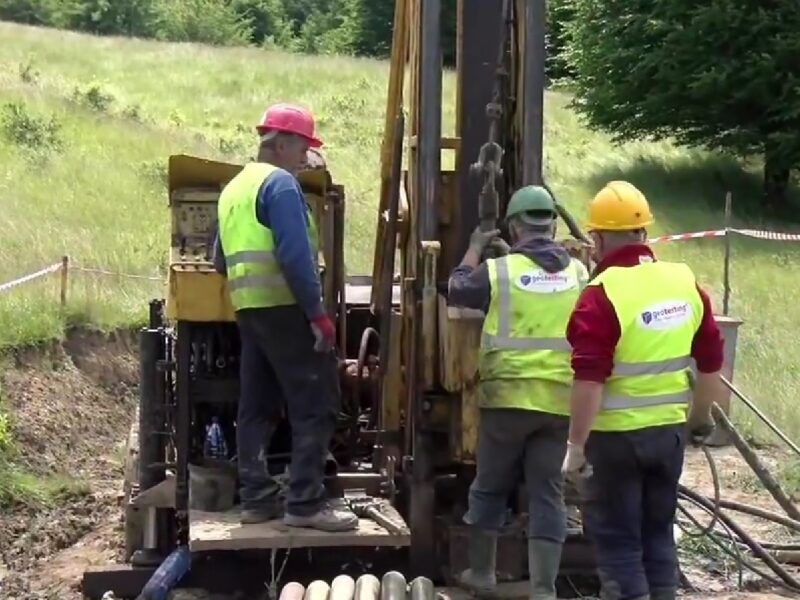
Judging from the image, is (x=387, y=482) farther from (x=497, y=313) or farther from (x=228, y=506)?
(x=497, y=313)

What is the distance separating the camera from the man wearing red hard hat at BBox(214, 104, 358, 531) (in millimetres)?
5934

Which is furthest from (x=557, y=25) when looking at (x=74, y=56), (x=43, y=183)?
(x=43, y=183)

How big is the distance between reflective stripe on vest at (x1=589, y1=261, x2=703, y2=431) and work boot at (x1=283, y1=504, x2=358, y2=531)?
4.40 feet

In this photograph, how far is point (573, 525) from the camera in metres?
6.55

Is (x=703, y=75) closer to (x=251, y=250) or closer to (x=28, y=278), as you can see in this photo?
(x=28, y=278)

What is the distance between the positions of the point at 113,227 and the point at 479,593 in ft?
33.9

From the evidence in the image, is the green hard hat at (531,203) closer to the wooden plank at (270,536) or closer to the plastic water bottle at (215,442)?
the wooden plank at (270,536)

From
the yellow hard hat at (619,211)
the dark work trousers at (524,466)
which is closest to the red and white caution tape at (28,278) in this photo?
the dark work trousers at (524,466)

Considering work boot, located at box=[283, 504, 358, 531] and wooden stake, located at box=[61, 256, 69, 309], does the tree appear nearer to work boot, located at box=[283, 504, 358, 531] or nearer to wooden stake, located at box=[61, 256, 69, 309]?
wooden stake, located at box=[61, 256, 69, 309]

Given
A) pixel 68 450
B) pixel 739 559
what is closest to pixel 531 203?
pixel 739 559

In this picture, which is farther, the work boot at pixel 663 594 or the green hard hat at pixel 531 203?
the green hard hat at pixel 531 203

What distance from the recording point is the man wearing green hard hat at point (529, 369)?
19.1 ft

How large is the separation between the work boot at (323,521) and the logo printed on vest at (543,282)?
51.6 inches

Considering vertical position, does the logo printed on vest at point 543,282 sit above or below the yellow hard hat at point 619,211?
below
